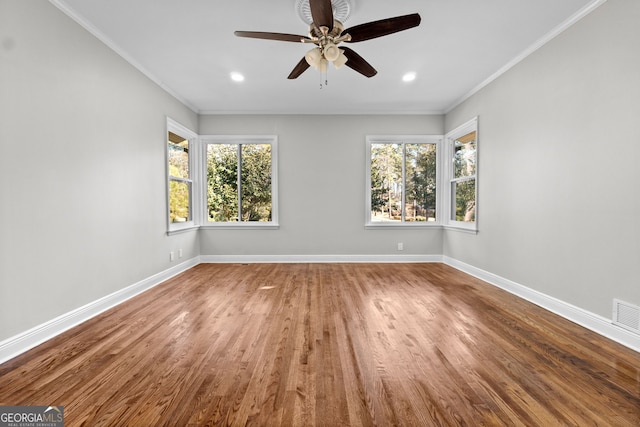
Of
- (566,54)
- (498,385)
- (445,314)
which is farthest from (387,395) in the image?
(566,54)

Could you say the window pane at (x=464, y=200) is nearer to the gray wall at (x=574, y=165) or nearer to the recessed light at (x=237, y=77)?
the gray wall at (x=574, y=165)

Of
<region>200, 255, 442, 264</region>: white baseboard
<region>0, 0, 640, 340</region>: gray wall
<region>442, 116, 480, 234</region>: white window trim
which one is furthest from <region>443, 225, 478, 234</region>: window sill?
<region>200, 255, 442, 264</region>: white baseboard

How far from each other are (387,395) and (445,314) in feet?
4.69

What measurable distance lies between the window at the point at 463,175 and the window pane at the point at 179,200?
15.2 feet

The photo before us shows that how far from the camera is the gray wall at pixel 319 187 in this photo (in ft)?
17.0

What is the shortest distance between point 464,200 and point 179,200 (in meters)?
4.72

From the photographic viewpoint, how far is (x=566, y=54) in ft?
8.69

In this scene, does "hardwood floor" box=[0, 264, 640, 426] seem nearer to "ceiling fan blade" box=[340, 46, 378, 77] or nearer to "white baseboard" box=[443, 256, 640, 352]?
"white baseboard" box=[443, 256, 640, 352]

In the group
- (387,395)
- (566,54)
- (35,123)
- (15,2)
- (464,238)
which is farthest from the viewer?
(464,238)

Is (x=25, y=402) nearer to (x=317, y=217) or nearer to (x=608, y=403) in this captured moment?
(x=608, y=403)

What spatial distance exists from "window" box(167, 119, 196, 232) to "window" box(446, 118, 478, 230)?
4524 millimetres

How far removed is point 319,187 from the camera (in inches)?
204

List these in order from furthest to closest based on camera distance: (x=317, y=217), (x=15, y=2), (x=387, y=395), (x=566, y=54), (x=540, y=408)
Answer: (x=317, y=217)
(x=566, y=54)
(x=15, y=2)
(x=387, y=395)
(x=540, y=408)

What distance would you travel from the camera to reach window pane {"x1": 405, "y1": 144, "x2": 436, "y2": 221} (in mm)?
5285
